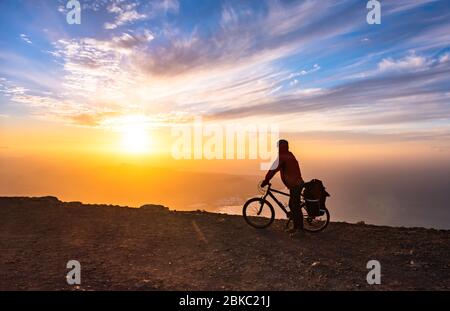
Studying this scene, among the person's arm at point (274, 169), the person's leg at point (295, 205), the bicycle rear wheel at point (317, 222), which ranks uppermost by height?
the person's arm at point (274, 169)

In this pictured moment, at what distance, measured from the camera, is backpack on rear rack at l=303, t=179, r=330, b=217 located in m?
11.2

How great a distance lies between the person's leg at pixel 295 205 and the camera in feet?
37.0

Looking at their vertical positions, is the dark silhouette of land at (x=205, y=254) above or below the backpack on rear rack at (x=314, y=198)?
below

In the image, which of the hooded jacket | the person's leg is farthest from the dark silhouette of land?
the hooded jacket

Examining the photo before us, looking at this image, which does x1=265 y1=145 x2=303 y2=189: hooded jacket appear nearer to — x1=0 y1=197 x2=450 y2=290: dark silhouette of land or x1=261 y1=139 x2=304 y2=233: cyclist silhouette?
x1=261 y1=139 x2=304 y2=233: cyclist silhouette

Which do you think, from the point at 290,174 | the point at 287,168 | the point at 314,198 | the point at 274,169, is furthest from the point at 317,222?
the point at 274,169

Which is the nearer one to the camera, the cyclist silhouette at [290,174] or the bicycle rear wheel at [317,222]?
the cyclist silhouette at [290,174]

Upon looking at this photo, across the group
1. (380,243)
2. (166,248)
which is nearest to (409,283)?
(380,243)

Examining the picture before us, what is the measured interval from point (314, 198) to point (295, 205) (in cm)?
69

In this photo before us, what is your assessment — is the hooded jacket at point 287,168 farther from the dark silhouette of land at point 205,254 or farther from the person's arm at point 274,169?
the dark silhouette of land at point 205,254

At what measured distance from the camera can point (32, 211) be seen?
14578mm

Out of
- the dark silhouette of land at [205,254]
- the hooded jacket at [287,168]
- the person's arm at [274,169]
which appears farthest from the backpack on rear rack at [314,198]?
the person's arm at [274,169]
